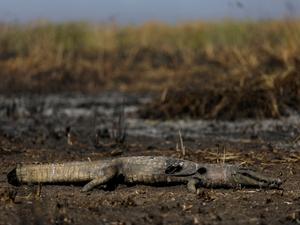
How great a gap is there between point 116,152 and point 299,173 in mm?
1718

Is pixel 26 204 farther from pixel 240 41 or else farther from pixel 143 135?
pixel 240 41

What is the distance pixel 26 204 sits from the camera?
5.27 m

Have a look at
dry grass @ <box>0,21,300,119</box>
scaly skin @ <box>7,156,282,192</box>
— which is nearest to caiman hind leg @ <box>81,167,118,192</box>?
scaly skin @ <box>7,156,282,192</box>

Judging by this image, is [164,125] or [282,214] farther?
[164,125]

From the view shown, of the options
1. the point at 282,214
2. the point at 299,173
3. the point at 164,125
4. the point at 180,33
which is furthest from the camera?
the point at 180,33

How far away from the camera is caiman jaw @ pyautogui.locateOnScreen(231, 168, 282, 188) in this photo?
19.1 feet

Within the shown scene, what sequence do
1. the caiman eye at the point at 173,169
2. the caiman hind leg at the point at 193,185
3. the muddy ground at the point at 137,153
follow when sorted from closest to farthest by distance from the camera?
the muddy ground at the point at 137,153
the caiman hind leg at the point at 193,185
the caiman eye at the point at 173,169

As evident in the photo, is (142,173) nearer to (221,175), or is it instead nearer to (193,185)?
(193,185)

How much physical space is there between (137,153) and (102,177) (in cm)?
167

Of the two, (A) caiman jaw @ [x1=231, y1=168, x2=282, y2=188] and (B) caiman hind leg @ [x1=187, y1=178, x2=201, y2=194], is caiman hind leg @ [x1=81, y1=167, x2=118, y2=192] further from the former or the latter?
(A) caiman jaw @ [x1=231, y1=168, x2=282, y2=188]

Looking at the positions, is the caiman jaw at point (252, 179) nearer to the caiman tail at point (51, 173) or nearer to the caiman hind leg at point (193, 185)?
the caiman hind leg at point (193, 185)

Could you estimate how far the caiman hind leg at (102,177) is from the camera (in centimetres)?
586

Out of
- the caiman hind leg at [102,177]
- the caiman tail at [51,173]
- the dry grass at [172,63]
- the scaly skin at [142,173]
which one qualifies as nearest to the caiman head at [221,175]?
the scaly skin at [142,173]

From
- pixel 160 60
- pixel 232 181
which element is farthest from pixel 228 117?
pixel 160 60
